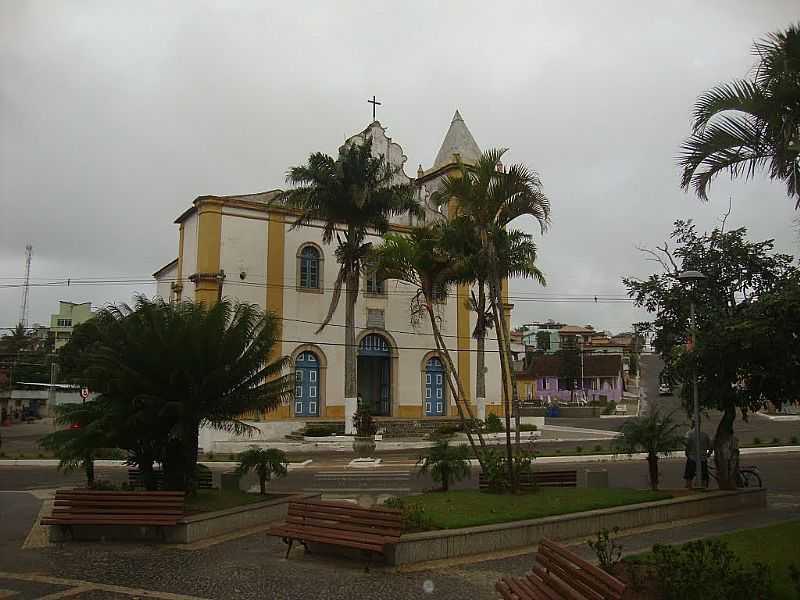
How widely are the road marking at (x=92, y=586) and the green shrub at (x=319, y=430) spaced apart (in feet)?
66.1

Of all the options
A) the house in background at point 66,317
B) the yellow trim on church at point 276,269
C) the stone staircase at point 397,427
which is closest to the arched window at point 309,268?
the yellow trim on church at point 276,269

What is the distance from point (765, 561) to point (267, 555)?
5704mm

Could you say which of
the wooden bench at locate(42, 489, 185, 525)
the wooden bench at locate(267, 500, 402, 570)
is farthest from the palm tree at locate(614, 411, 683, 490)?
the wooden bench at locate(42, 489, 185, 525)

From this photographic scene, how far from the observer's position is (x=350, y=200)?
27.9 m

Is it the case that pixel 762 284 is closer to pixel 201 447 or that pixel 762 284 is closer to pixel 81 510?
pixel 81 510

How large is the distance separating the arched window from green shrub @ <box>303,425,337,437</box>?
6.00 meters

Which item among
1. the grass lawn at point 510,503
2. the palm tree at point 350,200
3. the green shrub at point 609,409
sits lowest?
the grass lawn at point 510,503

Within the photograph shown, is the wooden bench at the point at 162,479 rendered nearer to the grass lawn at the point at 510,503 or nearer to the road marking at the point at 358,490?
the road marking at the point at 358,490

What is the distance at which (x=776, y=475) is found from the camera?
58.5 ft

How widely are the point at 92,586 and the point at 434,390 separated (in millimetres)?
27374

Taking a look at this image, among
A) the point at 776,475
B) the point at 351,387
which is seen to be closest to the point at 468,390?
the point at 351,387

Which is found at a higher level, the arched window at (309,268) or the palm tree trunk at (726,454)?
the arched window at (309,268)

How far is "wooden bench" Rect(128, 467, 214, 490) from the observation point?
12242mm

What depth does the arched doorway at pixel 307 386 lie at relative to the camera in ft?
101
